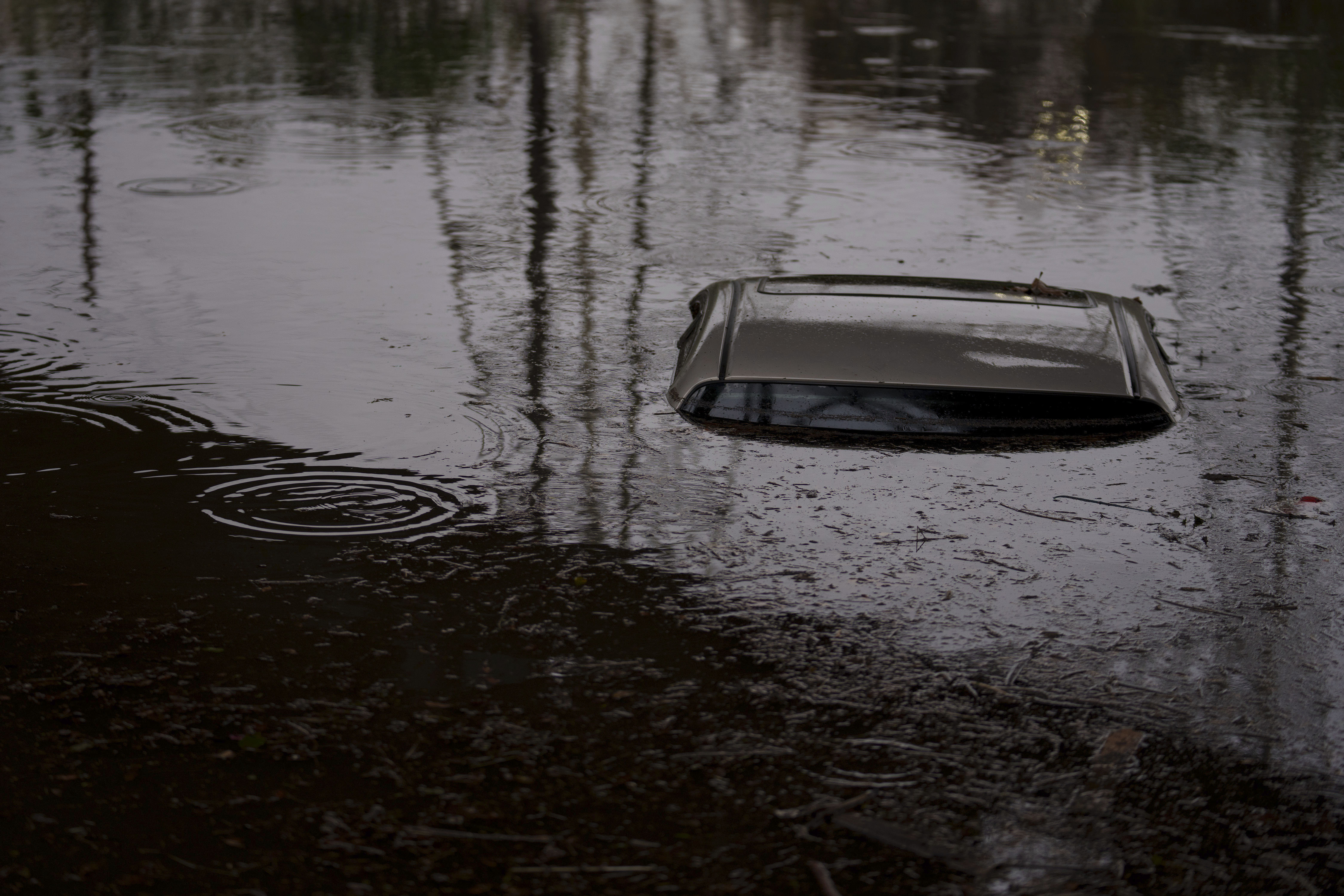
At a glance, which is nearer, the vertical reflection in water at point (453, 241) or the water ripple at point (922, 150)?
the vertical reflection in water at point (453, 241)

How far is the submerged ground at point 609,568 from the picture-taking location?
3.06m

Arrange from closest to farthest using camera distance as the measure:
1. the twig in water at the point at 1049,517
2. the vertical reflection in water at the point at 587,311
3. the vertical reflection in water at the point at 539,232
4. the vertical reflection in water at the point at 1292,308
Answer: the twig in water at the point at 1049,517 < the vertical reflection in water at the point at 587,311 < the vertical reflection in water at the point at 1292,308 < the vertical reflection in water at the point at 539,232

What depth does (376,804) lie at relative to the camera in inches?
123

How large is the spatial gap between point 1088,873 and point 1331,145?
11522mm

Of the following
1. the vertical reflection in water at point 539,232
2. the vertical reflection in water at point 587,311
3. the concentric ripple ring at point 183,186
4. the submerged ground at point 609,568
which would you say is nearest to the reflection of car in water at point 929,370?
the submerged ground at point 609,568

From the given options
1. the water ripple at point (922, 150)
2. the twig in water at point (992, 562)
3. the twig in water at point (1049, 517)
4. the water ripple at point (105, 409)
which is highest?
the water ripple at point (922, 150)

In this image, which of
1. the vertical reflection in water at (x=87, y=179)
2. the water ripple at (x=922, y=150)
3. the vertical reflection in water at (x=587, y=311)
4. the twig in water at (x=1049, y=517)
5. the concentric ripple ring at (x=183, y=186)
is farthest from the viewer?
the water ripple at (x=922, y=150)

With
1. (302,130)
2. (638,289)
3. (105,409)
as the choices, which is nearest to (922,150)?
(638,289)

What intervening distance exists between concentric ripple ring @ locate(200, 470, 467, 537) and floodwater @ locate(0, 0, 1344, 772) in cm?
2

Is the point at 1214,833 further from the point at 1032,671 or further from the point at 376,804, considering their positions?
the point at 376,804

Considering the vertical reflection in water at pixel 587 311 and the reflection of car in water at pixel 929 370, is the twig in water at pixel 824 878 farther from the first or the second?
the reflection of car in water at pixel 929 370

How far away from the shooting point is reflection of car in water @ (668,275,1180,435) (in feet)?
17.2

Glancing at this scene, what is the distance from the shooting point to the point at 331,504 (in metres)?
4.77

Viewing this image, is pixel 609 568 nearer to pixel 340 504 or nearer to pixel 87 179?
pixel 340 504
